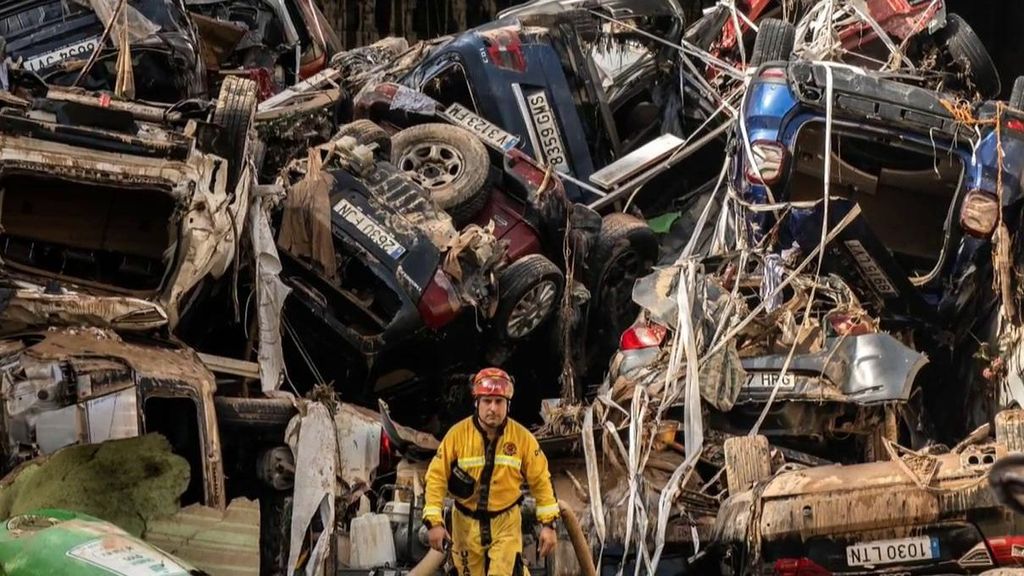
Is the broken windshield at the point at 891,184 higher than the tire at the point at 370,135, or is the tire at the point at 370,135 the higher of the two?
the tire at the point at 370,135

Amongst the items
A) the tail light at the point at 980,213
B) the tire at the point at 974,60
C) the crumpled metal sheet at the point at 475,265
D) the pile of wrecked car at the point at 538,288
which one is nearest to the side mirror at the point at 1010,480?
the pile of wrecked car at the point at 538,288

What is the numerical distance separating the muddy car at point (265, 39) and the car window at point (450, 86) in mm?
1991

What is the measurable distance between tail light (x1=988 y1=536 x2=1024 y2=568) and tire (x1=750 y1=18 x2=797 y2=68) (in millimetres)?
7387

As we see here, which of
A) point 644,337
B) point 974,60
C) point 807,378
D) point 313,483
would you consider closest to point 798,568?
point 807,378

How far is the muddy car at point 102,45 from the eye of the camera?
14.7m

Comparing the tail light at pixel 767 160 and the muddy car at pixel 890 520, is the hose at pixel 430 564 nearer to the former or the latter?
the muddy car at pixel 890 520

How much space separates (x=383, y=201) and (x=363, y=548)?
305 centimetres

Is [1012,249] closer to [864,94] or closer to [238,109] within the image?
[864,94]

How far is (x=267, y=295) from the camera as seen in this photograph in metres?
12.7

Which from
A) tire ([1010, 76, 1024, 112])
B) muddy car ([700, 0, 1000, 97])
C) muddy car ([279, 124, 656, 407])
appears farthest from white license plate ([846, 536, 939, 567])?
muddy car ([700, 0, 1000, 97])

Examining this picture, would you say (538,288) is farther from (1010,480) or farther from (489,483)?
(1010,480)

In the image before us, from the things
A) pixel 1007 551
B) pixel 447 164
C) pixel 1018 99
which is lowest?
pixel 1007 551

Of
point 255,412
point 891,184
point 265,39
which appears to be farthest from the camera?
point 265,39

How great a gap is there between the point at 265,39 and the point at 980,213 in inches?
312
